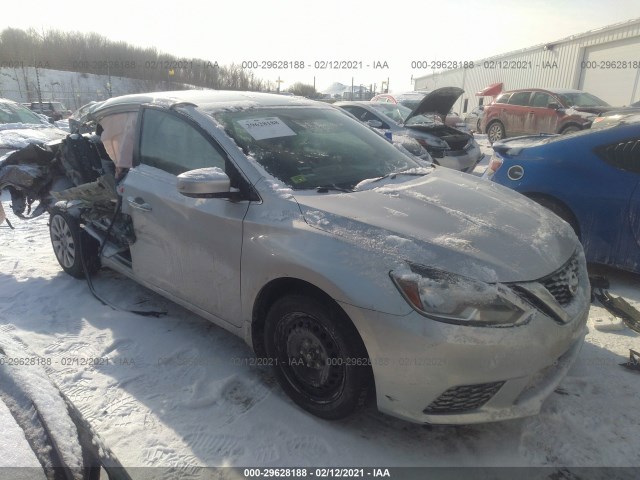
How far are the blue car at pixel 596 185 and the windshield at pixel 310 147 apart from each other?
5.10 feet

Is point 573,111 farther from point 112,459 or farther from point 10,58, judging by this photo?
point 10,58

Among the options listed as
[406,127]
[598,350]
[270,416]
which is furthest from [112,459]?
[406,127]

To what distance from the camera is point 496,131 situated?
14.8 meters

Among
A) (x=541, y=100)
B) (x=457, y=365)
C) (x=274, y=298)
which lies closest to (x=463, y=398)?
(x=457, y=365)

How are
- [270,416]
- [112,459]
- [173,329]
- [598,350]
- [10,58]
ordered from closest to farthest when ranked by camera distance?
[112,459]
[270,416]
[598,350]
[173,329]
[10,58]

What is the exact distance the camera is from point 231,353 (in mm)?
3158

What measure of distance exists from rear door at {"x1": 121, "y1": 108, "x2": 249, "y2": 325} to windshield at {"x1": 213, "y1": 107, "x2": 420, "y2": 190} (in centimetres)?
24

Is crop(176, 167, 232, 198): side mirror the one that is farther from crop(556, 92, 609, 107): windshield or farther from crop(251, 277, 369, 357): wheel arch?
crop(556, 92, 609, 107): windshield

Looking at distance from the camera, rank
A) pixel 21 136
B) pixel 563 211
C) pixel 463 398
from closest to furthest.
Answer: pixel 463 398, pixel 563 211, pixel 21 136

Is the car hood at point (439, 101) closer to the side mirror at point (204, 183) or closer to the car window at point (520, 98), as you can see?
the car window at point (520, 98)

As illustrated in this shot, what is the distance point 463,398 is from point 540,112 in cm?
1344

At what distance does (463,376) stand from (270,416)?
1134mm

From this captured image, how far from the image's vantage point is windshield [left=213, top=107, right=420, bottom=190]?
2803 millimetres

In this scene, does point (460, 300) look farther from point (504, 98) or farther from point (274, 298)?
point (504, 98)
